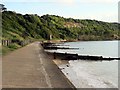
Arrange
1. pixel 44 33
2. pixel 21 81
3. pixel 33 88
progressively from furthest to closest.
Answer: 1. pixel 44 33
2. pixel 21 81
3. pixel 33 88

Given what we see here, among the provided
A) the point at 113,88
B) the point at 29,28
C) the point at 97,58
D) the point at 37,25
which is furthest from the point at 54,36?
the point at 113,88

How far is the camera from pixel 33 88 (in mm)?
12961

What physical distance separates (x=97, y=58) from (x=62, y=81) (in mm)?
34926

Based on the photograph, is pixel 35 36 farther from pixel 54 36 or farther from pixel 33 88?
pixel 33 88

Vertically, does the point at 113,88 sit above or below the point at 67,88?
below

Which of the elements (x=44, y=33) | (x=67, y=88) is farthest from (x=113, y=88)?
(x=44, y=33)

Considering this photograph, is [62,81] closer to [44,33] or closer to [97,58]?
[97,58]

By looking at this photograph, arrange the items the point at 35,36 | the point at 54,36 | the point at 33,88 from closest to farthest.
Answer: the point at 33,88
the point at 35,36
the point at 54,36

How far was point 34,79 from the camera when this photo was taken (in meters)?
15.6

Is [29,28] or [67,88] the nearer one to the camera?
[67,88]

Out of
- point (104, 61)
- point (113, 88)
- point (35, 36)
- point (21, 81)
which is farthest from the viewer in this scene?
point (35, 36)

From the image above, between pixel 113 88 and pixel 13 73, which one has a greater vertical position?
pixel 13 73

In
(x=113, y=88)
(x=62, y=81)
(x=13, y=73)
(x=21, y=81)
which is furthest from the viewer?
(x=113, y=88)

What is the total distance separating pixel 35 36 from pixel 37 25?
83.1 feet
